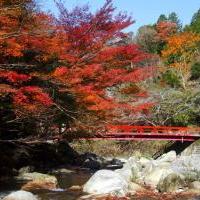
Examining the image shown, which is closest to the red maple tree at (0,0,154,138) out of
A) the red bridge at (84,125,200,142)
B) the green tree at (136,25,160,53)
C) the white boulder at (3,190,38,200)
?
the white boulder at (3,190,38,200)

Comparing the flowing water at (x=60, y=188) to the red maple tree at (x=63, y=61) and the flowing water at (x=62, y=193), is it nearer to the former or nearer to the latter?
the flowing water at (x=62, y=193)

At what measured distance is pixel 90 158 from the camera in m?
30.2

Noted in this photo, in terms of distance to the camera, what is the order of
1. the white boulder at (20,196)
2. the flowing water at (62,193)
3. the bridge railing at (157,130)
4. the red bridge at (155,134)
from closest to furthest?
the white boulder at (20,196), the flowing water at (62,193), the red bridge at (155,134), the bridge railing at (157,130)

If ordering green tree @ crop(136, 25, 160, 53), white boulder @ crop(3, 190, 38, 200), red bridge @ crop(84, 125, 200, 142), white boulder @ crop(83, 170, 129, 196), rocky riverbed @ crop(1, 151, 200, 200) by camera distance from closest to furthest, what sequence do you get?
white boulder @ crop(3, 190, 38, 200) → rocky riverbed @ crop(1, 151, 200, 200) → white boulder @ crop(83, 170, 129, 196) → red bridge @ crop(84, 125, 200, 142) → green tree @ crop(136, 25, 160, 53)

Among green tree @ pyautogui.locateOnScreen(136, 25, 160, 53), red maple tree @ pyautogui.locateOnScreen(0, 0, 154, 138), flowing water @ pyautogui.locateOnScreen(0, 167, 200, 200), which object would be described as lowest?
flowing water @ pyautogui.locateOnScreen(0, 167, 200, 200)

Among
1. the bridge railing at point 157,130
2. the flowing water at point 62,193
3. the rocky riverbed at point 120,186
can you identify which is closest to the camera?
the flowing water at point 62,193

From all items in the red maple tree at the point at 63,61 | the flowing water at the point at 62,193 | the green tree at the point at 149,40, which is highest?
the green tree at the point at 149,40

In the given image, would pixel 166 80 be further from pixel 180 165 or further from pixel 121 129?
pixel 180 165

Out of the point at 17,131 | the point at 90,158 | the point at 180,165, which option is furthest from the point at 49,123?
the point at 90,158

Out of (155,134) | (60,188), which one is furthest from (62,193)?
(155,134)

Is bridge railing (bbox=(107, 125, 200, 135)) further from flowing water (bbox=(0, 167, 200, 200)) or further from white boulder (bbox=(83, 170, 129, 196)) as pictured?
white boulder (bbox=(83, 170, 129, 196))

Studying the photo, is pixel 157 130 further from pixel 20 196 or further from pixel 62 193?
pixel 20 196

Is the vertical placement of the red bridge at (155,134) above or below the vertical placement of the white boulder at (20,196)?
above

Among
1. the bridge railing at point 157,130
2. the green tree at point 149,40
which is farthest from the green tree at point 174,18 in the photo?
the bridge railing at point 157,130
